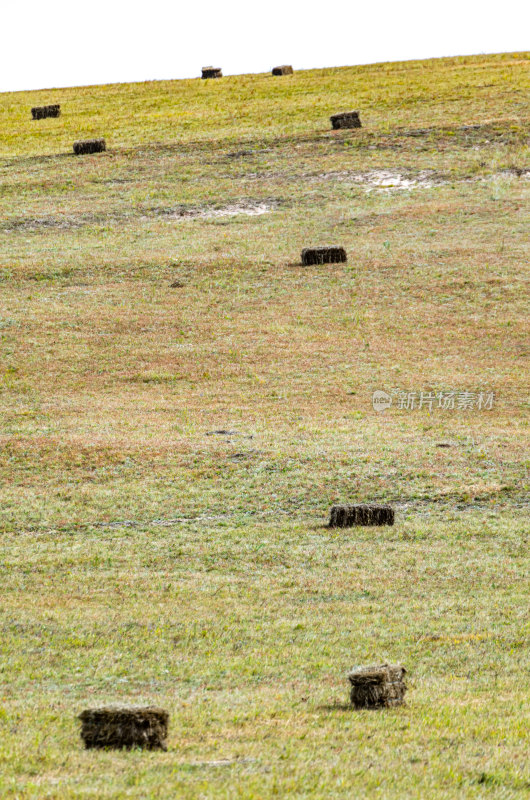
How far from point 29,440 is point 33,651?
11892 mm

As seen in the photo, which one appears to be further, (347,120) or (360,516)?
(347,120)

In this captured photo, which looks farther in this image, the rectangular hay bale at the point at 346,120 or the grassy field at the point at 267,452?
the rectangular hay bale at the point at 346,120

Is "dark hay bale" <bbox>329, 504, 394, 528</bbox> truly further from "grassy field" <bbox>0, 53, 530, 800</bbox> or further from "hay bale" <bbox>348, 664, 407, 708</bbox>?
"hay bale" <bbox>348, 664, 407, 708</bbox>

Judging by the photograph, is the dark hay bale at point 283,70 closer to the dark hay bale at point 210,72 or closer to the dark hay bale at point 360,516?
the dark hay bale at point 210,72

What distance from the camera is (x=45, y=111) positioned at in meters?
64.8

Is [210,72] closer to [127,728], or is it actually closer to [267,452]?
[267,452]

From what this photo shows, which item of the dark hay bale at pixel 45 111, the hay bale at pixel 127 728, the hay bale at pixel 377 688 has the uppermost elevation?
the dark hay bale at pixel 45 111

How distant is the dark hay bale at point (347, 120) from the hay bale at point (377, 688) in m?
47.3

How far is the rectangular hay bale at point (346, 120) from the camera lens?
177 feet

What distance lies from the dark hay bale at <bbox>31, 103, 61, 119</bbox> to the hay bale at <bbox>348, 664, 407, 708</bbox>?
5994 centimetres

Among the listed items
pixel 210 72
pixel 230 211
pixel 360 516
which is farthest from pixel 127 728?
pixel 210 72

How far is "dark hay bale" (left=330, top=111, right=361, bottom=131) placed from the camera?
54.0m

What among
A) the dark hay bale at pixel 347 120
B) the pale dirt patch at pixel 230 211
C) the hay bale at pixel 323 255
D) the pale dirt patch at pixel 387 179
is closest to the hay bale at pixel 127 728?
the hay bale at pixel 323 255

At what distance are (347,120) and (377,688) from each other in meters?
47.6
